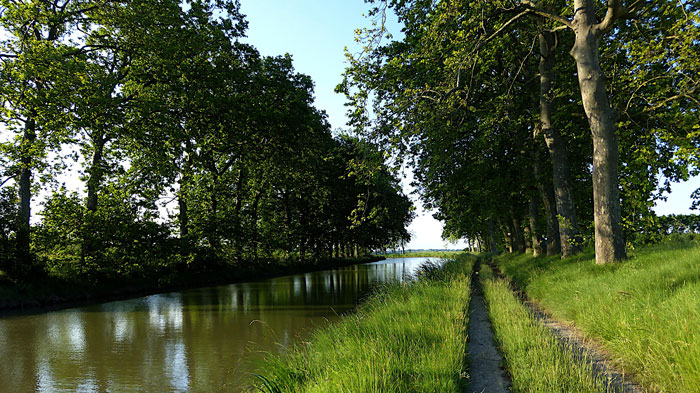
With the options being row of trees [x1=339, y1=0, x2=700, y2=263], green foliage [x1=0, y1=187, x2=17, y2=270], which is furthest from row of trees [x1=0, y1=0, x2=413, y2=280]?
row of trees [x1=339, y1=0, x2=700, y2=263]

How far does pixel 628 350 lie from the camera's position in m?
4.96

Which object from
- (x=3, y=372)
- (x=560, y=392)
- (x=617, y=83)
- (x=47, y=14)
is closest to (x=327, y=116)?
(x=47, y=14)

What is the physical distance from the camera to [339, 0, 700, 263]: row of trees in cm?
1013

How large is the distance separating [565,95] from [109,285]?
21788 millimetres

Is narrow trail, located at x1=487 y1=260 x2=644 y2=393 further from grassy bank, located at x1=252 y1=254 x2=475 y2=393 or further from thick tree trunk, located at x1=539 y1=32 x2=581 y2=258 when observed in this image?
thick tree trunk, located at x1=539 y1=32 x2=581 y2=258

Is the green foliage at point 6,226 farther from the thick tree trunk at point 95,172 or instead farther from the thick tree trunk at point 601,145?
the thick tree trunk at point 601,145

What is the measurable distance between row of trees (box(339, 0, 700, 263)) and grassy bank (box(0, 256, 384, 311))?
14.7 meters

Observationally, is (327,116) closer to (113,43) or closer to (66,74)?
(113,43)

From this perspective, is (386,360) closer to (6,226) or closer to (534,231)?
(6,226)

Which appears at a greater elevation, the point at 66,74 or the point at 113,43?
the point at 113,43

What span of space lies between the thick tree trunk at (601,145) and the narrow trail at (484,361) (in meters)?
4.03

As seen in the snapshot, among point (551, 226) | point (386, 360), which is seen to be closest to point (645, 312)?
point (386, 360)

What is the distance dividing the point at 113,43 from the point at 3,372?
17.8 metres

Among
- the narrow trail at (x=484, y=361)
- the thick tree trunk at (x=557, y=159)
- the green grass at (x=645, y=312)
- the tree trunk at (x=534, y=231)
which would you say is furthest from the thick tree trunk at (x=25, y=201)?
the tree trunk at (x=534, y=231)
